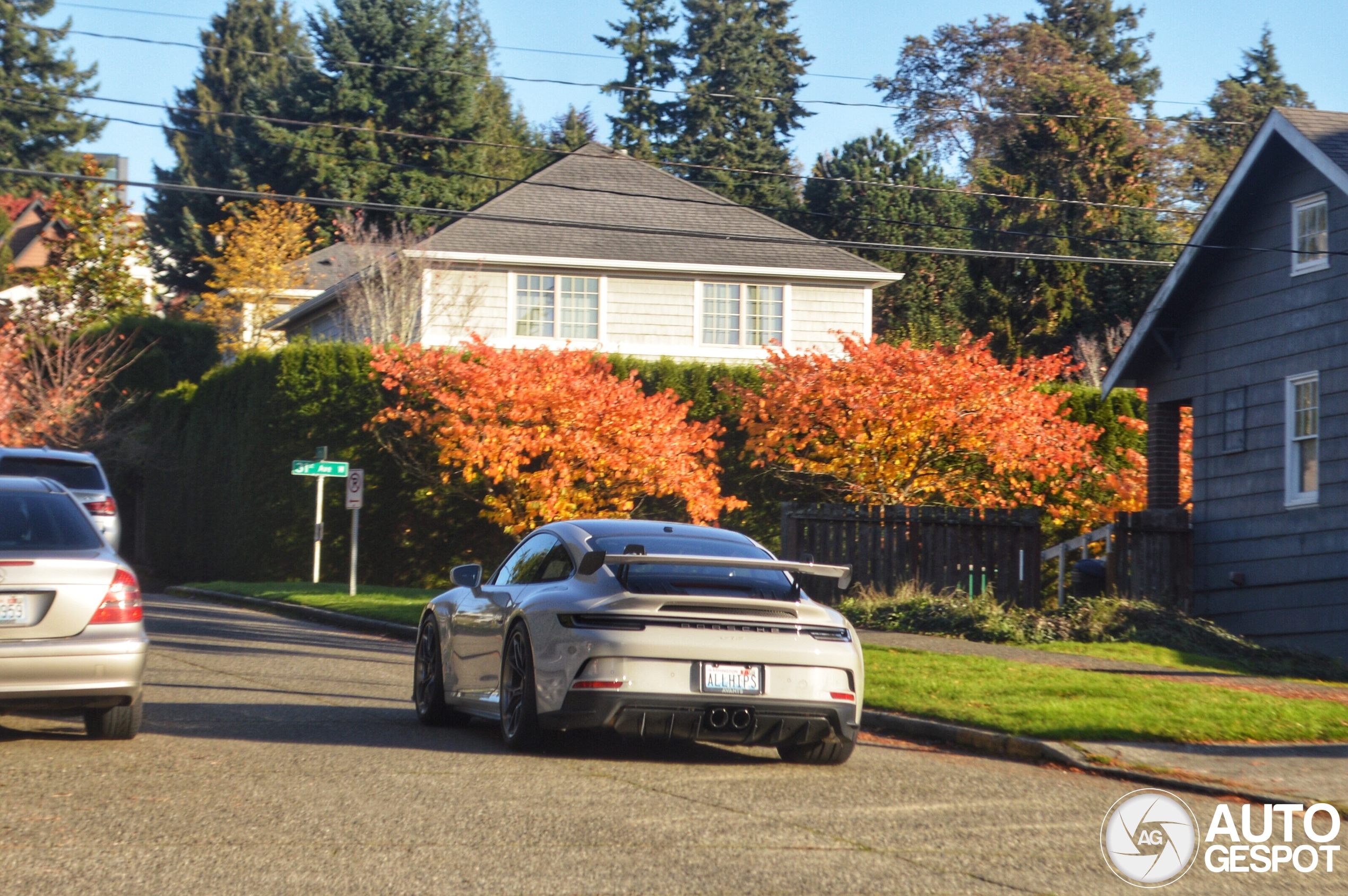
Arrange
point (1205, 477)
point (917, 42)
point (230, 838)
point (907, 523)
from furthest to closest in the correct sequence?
point (917, 42)
point (1205, 477)
point (907, 523)
point (230, 838)

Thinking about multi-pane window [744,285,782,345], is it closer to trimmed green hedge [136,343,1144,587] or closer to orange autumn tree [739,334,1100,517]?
trimmed green hedge [136,343,1144,587]

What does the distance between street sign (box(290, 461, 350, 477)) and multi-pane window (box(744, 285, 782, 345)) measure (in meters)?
13.2

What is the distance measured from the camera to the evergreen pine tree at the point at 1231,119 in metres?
58.8

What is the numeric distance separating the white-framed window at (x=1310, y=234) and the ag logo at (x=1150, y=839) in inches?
536

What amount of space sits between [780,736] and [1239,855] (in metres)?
2.75

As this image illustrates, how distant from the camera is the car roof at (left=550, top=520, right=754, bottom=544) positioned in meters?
9.80

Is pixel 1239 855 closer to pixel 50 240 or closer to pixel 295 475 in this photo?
pixel 295 475

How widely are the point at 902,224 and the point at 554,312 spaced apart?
13.9 metres

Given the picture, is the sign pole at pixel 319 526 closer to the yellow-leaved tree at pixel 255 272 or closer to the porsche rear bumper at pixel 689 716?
the porsche rear bumper at pixel 689 716

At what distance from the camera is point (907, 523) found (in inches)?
834

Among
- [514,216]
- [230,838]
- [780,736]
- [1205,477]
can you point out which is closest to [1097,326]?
[514,216]

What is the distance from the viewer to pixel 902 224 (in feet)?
148

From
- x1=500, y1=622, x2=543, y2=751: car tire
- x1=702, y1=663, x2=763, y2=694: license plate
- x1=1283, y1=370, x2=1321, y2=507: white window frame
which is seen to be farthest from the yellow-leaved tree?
x1=702, y1=663, x2=763, y2=694: license plate

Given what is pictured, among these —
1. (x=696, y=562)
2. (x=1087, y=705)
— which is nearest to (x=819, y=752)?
(x=696, y=562)
